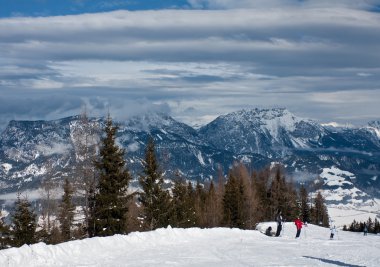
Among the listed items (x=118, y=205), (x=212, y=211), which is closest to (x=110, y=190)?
(x=118, y=205)

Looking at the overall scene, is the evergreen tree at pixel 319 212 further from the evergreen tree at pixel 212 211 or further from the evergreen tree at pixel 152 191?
the evergreen tree at pixel 152 191

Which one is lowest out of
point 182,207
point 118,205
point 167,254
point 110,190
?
point 182,207

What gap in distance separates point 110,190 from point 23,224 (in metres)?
8.24

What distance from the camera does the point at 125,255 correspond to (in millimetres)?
28344

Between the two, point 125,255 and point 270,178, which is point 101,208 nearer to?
point 125,255

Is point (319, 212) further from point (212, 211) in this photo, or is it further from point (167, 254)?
point (167, 254)

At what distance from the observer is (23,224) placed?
47219mm

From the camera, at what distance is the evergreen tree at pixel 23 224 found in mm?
46688

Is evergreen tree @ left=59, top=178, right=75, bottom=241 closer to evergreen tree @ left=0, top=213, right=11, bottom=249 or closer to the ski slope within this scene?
evergreen tree @ left=0, top=213, right=11, bottom=249

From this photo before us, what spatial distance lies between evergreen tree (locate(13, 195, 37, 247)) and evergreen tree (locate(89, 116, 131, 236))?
247 inches

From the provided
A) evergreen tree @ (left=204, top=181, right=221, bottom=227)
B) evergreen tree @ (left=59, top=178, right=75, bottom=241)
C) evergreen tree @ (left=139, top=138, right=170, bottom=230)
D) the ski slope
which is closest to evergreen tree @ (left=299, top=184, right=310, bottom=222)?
evergreen tree @ (left=204, top=181, right=221, bottom=227)

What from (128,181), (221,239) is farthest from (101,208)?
(221,239)

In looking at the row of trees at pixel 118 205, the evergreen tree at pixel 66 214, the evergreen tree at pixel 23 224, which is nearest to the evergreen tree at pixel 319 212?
the row of trees at pixel 118 205

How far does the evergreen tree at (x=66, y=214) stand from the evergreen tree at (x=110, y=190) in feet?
26.1
